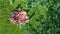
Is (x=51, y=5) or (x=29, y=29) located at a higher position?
(x=51, y=5)

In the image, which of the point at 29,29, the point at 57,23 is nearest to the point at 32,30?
the point at 29,29

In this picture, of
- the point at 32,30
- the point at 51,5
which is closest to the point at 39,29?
the point at 32,30

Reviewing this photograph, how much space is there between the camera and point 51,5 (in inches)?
126

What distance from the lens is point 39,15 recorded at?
10.5 ft

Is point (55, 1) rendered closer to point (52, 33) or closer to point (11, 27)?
point (52, 33)

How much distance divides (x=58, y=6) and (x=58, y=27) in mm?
218

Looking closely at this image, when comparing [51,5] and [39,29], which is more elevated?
[51,5]

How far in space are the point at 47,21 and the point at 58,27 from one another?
131mm

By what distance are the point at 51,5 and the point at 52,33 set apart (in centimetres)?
29

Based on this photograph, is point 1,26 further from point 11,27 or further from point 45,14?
point 45,14

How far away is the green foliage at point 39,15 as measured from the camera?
318cm

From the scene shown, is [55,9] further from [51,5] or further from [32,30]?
[32,30]

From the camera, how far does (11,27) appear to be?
10.3ft

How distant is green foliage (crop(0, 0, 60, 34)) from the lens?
3.18 m
